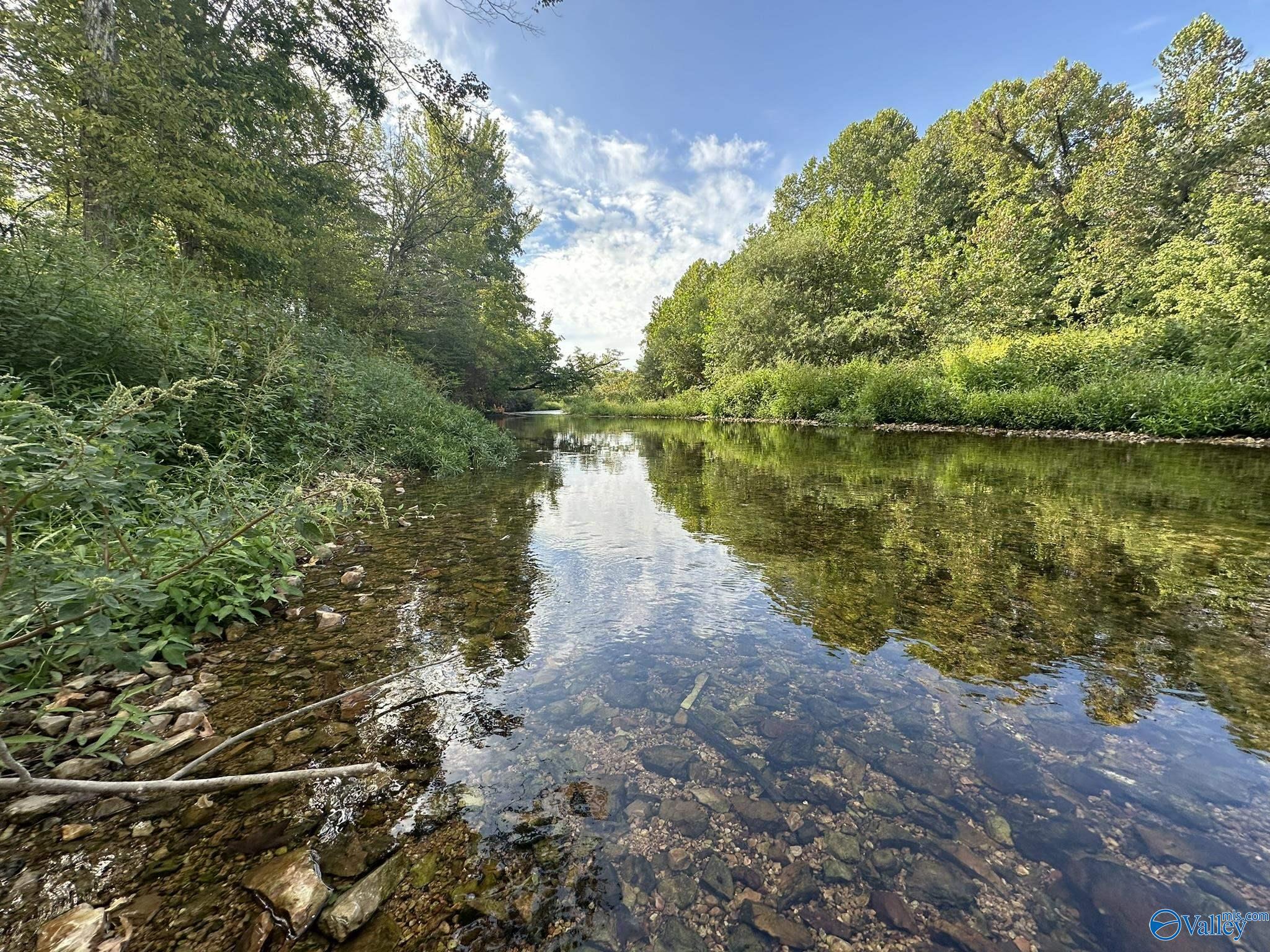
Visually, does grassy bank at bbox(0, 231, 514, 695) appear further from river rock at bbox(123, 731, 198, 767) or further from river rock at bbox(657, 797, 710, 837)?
river rock at bbox(657, 797, 710, 837)

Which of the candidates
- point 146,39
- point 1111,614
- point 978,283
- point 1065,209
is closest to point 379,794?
point 1111,614

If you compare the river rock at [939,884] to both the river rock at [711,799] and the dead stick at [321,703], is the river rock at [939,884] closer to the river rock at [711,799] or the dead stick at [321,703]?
the river rock at [711,799]

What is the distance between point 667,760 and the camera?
6.77 ft

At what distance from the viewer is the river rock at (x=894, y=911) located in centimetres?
138

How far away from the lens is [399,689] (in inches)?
98.0

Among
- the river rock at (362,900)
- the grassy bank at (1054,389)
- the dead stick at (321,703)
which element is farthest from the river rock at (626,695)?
the grassy bank at (1054,389)

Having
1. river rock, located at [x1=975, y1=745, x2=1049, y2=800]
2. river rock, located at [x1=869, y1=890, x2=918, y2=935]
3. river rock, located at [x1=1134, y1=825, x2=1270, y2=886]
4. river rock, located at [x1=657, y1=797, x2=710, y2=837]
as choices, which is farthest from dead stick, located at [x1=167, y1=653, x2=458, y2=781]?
river rock, located at [x1=1134, y1=825, x2=1270, y2=886]

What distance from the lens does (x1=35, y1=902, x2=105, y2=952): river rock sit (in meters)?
1.19

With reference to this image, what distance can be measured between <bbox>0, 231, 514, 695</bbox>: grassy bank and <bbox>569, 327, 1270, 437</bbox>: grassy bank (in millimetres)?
19085

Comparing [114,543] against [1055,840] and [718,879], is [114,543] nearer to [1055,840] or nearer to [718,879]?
[718,879]

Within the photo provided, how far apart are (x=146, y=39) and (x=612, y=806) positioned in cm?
1276

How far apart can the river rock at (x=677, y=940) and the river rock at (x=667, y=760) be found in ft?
1.87

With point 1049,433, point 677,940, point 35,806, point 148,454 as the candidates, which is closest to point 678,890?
point 677,940

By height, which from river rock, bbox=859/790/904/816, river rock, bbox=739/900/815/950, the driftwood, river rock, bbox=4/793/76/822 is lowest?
river rock, bbox=739/900/815/950
